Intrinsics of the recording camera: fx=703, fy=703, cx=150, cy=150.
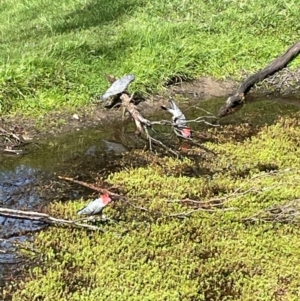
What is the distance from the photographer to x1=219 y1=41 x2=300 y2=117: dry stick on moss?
7.17 meters

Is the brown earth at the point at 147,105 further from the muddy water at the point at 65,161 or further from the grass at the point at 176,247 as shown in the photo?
the grass at the point at 176,247

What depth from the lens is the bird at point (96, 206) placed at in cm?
480

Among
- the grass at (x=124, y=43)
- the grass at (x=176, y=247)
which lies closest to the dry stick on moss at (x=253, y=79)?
the grass at (x=124, y=43)

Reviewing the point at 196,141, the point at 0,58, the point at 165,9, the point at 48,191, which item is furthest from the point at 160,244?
the point at 165,9

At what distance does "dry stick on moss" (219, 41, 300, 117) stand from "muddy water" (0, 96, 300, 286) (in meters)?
0.10

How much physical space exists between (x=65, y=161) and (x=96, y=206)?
1250 millimetres

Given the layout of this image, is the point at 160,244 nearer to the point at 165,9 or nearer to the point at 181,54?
the point at 181,54

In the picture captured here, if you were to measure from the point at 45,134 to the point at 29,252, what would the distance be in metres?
2.15

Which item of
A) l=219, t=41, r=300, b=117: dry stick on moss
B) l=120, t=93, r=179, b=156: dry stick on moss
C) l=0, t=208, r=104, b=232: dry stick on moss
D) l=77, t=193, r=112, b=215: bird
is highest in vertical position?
l=0, t=208, r=104, b=232: dry stick on moss

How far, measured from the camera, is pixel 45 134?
6.46 metres

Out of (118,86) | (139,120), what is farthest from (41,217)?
(118,86)

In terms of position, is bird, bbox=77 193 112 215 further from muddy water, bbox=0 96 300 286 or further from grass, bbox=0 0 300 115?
grass, bbox=0 0 300 115

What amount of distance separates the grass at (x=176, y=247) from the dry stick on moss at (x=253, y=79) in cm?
157

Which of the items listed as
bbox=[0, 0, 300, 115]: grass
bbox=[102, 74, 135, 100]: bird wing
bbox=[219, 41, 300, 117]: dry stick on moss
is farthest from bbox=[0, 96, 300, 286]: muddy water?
bbox=[0, 0, 300, 115]: grass
